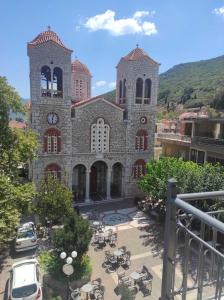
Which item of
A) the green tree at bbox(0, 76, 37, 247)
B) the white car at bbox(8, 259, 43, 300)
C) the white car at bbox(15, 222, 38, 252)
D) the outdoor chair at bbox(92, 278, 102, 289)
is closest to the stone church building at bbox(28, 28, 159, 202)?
the green tree at bbox(0, 76, 37, 247)

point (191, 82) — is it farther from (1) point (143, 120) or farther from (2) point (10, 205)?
(2) point (10, 205)

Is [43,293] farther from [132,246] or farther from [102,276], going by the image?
[132,246]

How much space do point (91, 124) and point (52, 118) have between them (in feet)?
13.1

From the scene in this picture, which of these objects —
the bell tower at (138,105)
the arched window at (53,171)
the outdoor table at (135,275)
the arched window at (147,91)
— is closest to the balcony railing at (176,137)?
the bell tower at (138,105)

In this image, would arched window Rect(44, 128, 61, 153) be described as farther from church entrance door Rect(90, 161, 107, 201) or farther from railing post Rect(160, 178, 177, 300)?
railing post Rect(160, 178, 177, 300)

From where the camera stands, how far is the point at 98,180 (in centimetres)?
3106

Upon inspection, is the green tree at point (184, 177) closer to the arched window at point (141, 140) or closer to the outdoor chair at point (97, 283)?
the arched window at point (141, 140)

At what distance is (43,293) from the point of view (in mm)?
14133

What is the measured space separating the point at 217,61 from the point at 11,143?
138250 millimetres

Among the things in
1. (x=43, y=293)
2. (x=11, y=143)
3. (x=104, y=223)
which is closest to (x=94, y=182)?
(x=104, y=223)

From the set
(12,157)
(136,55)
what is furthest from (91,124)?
(12,157)

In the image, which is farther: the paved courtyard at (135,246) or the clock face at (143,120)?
the clock face at (143,120)

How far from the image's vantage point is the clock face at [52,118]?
24750 millimetres

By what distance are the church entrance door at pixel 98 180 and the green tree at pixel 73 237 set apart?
14777 mm
